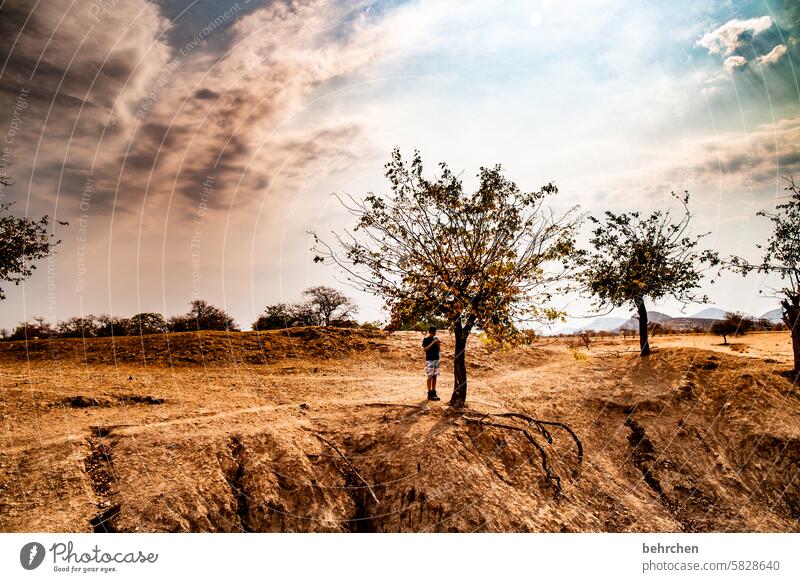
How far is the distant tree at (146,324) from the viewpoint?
1428 inches

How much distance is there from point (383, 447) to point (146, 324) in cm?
3519

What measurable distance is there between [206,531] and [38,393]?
33.3 feet

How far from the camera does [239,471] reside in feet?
36.5

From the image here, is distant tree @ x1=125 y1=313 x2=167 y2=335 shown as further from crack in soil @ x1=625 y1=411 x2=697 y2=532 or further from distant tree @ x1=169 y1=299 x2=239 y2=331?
crack in soil @ x1=625 y1=411 x2=697 y2=532

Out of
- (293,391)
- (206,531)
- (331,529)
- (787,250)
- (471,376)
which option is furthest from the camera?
(471,376)

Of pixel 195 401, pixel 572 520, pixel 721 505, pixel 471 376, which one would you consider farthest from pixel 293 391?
pixel 721 505

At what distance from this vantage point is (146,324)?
1521 inches

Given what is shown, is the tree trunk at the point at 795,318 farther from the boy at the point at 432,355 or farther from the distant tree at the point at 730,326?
the distant tree at the point at 730,326

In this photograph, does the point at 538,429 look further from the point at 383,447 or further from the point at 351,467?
the point at 351,467

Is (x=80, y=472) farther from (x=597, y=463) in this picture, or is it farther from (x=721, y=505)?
(x=721, y=505)

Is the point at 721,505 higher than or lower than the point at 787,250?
lower

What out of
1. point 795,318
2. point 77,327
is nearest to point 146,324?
point 77,327
